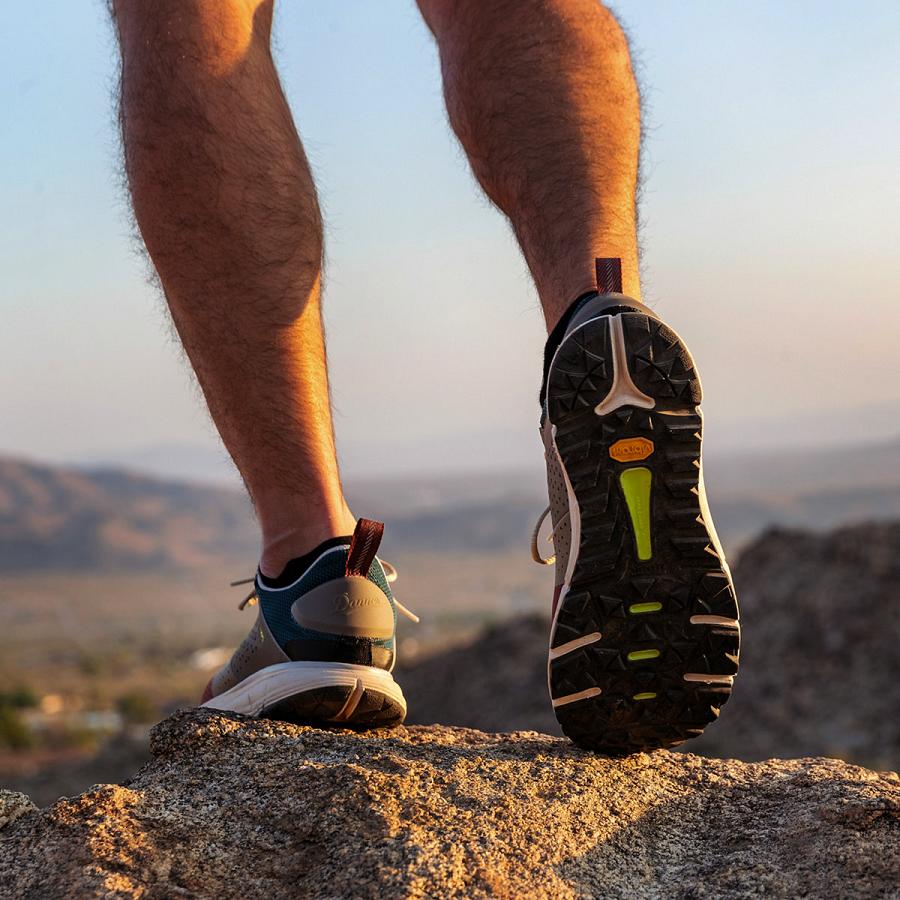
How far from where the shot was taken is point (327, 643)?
203 centimetres

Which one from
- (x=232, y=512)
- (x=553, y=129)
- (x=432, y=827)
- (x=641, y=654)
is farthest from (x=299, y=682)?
(x=232, y=512)

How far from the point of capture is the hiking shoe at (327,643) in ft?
6.58

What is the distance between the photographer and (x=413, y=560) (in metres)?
79.8

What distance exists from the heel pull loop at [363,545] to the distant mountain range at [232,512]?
66350 mm

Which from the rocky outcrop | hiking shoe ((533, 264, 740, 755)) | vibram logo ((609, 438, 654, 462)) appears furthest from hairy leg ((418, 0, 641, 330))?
the rocky outcrop

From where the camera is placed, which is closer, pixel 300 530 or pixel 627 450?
pixel 627 450

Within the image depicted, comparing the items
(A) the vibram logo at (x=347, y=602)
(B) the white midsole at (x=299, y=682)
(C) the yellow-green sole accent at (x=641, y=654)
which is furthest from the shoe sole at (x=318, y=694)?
(C) the yellow-green sole accent at (x=641, y=654)

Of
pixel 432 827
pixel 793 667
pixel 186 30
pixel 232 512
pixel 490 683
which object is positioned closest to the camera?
pixel 432 827

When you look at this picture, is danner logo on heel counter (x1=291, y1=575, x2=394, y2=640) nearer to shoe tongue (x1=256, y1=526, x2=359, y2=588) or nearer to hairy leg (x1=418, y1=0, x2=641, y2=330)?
shoe tongue (x1=256, y1=526, x2=359, y2=588)

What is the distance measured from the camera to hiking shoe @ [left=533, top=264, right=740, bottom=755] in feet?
6.06

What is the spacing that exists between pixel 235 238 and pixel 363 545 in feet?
2.00

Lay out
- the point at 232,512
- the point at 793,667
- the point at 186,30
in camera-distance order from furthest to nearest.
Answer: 1. the point at 232,512
2. the point at 793,667
3. the point at 186,30

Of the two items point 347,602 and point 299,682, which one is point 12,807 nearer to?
point 299,682

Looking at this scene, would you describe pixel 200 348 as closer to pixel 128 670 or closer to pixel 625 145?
pixel 625 145
